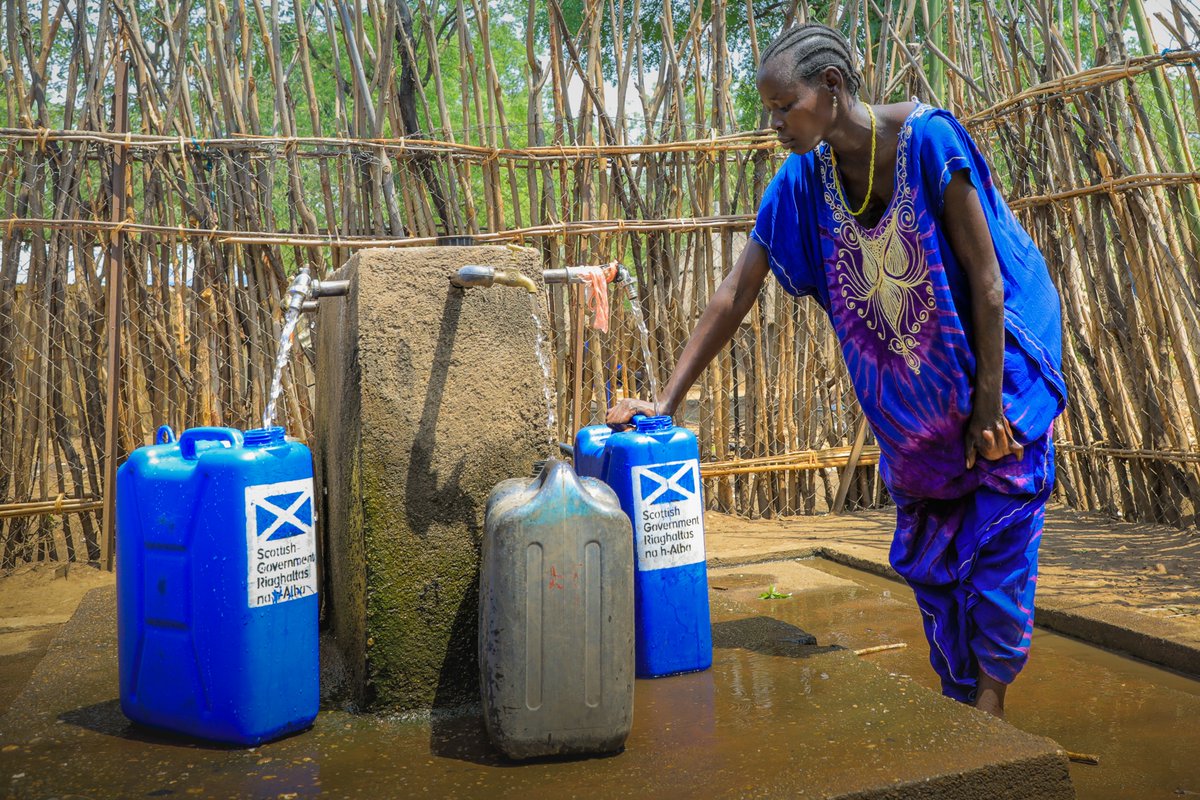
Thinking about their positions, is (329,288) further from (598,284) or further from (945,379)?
(945,379)

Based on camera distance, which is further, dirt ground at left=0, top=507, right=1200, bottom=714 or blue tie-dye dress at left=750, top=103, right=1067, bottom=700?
dirt ground at left=0, top=507, right=1200, bottom=714

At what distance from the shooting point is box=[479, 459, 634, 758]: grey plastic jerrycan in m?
1.89

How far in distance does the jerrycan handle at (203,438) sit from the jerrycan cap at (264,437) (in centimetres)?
8

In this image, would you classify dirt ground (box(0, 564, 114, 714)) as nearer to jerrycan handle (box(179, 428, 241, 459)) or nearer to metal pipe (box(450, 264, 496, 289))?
jerrycan handle (box(179, 428, 241, 459))

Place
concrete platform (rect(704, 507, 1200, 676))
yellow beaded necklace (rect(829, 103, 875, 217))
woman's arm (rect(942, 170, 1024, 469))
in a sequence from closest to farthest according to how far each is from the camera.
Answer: woman's arm (rect(942, 170, 1024, 469)), yellow beaded necklace (rect(829, 103, 875, 217)), concrete platform (rect(704, 507, 1200, 676))

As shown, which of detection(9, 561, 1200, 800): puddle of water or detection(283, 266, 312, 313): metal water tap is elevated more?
detection(283, 266, 312, 313): metal water tap

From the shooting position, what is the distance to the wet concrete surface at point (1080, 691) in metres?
2.25

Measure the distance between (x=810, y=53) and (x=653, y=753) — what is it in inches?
57.2

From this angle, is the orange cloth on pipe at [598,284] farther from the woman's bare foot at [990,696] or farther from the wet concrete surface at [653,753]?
the woman's bare foot at [990,696]

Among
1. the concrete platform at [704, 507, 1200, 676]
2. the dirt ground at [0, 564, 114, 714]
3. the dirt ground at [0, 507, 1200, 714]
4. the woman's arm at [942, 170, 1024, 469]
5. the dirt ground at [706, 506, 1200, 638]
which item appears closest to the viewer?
the woman's arm at [942, 170, 1024, 469]

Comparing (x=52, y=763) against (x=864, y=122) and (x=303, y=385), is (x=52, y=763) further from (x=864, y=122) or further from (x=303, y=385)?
(x=303, y=385)

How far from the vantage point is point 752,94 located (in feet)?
55.9

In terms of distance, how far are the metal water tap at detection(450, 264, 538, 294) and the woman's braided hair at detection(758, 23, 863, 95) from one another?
2.23ft

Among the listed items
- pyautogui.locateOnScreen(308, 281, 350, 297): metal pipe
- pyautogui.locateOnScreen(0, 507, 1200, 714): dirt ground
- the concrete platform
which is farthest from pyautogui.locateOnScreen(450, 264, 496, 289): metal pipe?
the concrete platform
